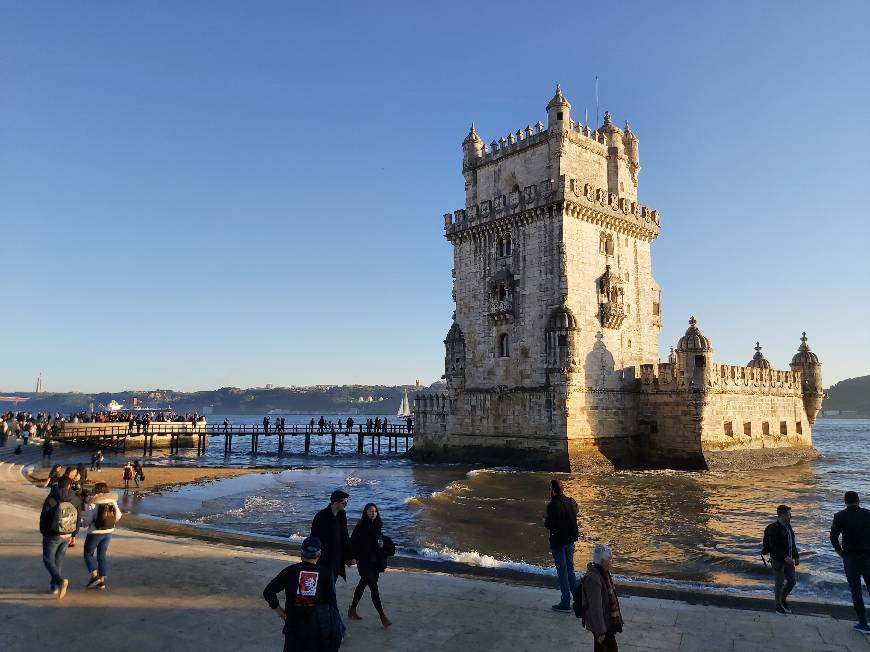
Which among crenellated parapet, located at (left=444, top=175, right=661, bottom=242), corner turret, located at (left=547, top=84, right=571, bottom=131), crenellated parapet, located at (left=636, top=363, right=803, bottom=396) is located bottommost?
crenellated parapet, located at (left=636, top=363, right=803, bottom=396)

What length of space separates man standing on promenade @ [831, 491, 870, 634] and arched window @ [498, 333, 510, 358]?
98.5 feet

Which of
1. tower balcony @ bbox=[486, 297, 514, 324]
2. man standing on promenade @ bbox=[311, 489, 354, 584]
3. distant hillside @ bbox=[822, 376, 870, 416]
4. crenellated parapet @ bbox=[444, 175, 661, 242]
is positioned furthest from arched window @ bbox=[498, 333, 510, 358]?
distant hillside @ bbox=[822, 376, 870, 416]

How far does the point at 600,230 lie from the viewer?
3841 cm

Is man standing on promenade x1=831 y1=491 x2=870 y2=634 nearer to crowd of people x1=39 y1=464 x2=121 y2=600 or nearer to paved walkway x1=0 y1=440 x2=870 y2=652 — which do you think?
paved walkway x1=0 y1=440 x2=870 y2=652

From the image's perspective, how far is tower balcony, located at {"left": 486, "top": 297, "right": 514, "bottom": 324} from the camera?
38.1 meters

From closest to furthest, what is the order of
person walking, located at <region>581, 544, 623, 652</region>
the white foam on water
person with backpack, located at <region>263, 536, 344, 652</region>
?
person with backpack, located at <region>263, 536, 344, 652</region> → person walking, located at <region>581, 544, 623, 652</region> → the white foam on water

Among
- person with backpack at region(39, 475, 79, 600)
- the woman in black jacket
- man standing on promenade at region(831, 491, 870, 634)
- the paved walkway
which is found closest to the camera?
the paved walkway

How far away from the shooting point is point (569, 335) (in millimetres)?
34812

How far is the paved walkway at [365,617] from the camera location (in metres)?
7.57

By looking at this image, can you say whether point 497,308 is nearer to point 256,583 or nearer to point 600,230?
point 600,230

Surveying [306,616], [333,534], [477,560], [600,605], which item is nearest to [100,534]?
[333,534]

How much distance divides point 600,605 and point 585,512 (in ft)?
56.8

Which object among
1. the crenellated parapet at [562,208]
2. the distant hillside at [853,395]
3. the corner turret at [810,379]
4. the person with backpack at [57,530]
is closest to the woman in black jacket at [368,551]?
the person with backpack at [57,530]

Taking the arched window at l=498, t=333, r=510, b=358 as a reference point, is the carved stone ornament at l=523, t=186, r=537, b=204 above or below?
above
